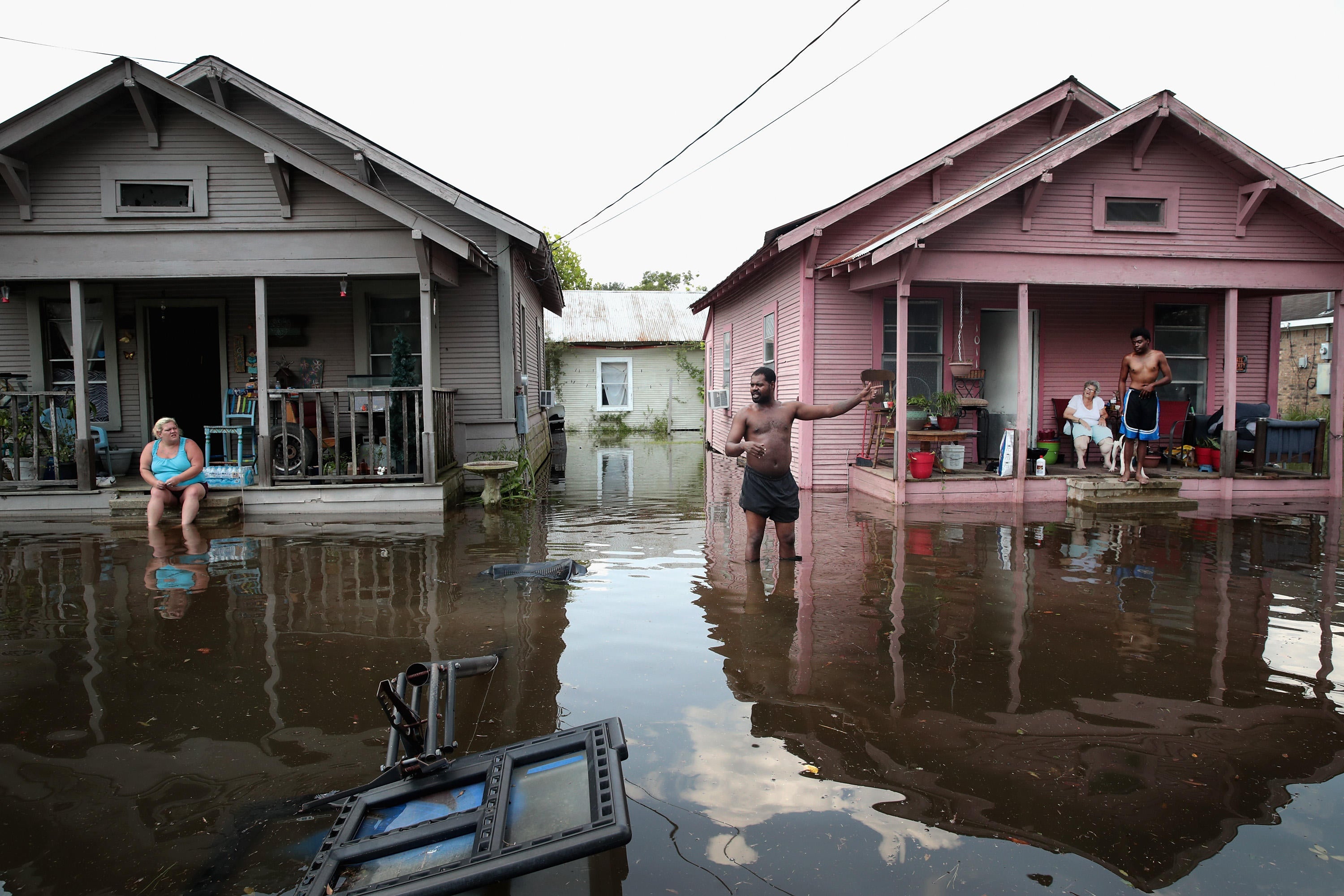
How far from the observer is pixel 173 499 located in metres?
9.55

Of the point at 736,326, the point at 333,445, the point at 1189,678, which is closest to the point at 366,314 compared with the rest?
the point at 333,445

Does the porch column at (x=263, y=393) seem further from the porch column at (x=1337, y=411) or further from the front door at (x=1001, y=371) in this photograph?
the porch column at (x=1337, y=411)

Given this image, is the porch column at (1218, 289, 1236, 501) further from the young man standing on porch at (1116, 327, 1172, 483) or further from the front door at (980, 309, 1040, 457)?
the front door at (980, 309, 1040, 457)

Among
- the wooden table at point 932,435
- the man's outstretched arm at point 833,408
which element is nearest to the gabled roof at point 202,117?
the man's outstretched arm at point 833,408

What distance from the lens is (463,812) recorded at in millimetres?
2787

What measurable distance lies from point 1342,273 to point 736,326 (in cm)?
988

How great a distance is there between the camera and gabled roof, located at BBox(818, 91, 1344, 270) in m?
10.2

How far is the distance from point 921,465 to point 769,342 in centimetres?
434

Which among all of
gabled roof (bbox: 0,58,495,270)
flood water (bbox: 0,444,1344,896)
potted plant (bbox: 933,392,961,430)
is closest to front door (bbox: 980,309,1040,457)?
potted plant (bbox: 933,392,961,430)

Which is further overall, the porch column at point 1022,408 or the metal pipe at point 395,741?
the porch column at point 1022,408

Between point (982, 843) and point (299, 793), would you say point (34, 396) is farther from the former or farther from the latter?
point (982, 843)

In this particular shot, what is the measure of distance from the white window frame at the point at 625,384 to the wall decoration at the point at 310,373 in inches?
558

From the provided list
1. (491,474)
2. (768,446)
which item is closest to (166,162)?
(491,474)

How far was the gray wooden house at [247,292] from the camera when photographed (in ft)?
33.2
